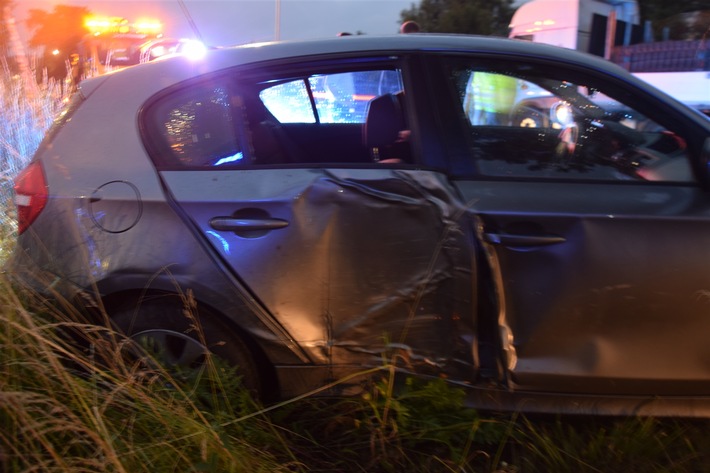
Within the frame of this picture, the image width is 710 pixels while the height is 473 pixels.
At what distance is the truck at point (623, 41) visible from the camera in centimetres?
1132

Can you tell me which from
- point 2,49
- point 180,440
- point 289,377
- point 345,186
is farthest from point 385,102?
point 2,49

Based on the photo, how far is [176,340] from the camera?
2486 mm

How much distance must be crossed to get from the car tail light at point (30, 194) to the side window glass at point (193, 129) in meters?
0.47

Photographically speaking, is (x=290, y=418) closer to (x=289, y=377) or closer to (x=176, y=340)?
(x=289, y=377)

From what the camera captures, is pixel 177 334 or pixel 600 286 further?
pixel 177 334

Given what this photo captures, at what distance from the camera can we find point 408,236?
2361mm

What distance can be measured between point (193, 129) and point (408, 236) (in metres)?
1.00

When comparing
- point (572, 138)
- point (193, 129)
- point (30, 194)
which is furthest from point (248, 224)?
point (572, 138)

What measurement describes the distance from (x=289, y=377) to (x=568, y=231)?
48.4 inches

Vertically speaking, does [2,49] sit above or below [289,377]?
above

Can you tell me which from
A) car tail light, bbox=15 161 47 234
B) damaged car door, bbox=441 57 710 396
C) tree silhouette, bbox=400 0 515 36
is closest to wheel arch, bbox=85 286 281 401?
car tail light, bbox=15 161 47 234

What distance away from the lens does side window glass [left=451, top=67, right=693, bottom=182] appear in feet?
8.12

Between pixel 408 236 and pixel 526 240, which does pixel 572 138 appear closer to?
pixel 526 240

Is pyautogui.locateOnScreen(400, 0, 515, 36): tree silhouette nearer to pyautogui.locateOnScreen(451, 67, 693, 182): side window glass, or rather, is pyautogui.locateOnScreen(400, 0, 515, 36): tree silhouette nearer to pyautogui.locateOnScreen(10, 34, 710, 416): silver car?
pyautogui.locateOnScreen(451, 67, 693, 182): side window glass
